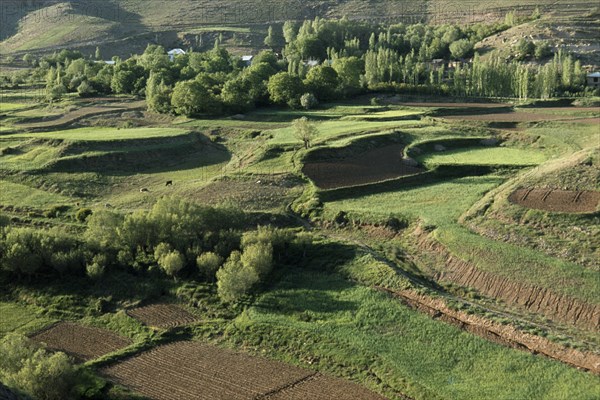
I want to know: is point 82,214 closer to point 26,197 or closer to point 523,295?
point 26,197

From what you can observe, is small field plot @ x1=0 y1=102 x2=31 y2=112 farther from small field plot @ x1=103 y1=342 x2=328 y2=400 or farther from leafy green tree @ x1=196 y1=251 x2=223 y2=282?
small field plot @ x1=103 y1=342 x2=328 y2=400

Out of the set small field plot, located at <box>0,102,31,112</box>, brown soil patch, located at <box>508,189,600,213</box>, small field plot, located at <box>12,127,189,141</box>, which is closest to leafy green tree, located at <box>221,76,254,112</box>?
small field plot, located at <box>12,127,189,141</box>

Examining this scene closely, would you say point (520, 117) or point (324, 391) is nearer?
point (324, 391)

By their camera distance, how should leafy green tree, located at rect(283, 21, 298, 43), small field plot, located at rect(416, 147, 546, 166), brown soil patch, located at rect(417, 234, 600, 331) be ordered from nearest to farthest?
1. brown soil patch, located at rect(417, 234, 600, 331)
2. small field plot, located at rect(416, 147, 546, 166)
3. leafy green tree, located at rect(283, 21, 298, 43)

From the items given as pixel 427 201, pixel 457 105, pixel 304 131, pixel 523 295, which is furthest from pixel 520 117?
pixel 523 295

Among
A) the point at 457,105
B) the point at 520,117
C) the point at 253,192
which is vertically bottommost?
the point at 253,192

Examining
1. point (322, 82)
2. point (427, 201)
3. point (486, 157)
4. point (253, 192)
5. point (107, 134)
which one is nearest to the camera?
point (427, 201)
